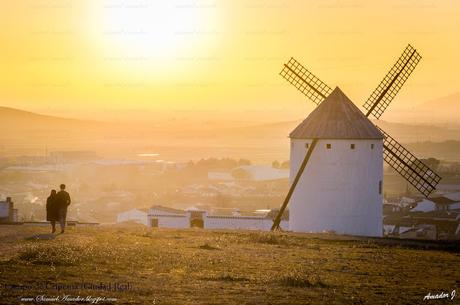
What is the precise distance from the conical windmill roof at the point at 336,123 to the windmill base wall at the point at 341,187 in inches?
12.1

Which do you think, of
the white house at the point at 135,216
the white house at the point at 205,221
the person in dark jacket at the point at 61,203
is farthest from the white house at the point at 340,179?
the white house at the point at 135,216

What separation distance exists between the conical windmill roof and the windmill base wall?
308 millimetres

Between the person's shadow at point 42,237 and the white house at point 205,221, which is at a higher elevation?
the white house at point 205,221

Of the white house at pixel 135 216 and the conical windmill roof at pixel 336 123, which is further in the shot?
the white house at pixel 135 216

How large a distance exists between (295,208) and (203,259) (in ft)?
47.4

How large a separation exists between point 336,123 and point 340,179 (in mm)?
2513

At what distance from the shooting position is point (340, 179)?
35594 mm

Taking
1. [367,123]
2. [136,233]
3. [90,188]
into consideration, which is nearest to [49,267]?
[136,233]

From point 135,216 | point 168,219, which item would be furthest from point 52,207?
point 135,216

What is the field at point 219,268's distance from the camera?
17578 mm

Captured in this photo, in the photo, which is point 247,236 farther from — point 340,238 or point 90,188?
point 90,188

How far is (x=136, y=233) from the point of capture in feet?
97.1

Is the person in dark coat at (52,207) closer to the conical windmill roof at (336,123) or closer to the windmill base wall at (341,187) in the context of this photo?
the windmill base wall at (341,187)

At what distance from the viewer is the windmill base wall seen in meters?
35.6
